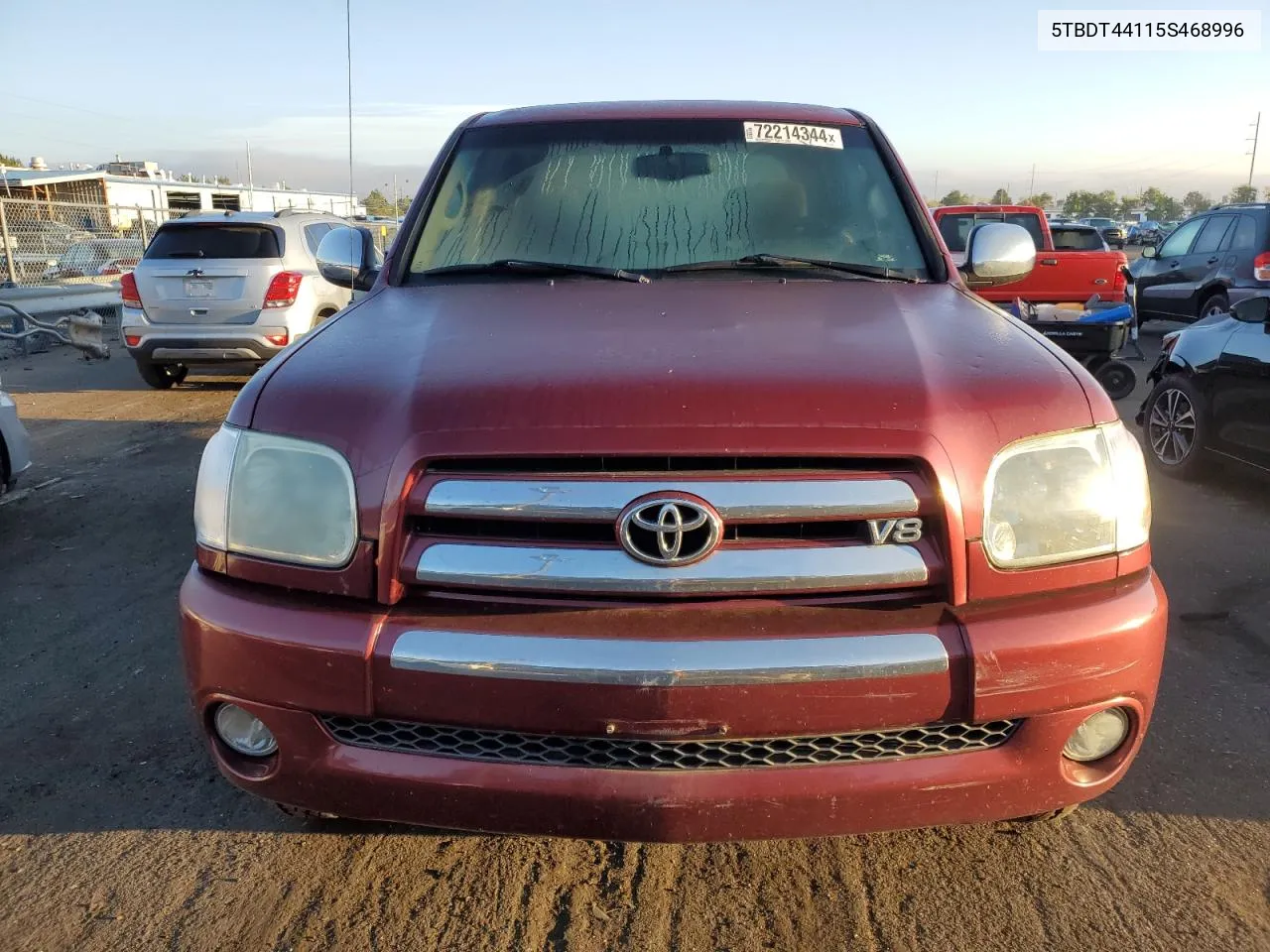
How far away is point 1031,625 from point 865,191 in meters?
1.85

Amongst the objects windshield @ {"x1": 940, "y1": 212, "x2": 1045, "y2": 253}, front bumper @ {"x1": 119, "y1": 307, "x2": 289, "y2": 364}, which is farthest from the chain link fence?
windshield @ {"x1": 940, "y1": 212, "x2": 1045, "y2": 253}

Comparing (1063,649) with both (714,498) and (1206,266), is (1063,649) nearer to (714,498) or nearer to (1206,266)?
(714,498)

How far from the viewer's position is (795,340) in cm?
226

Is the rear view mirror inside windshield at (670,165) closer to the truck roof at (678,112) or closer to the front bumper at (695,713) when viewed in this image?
the truck roof at (678,112)

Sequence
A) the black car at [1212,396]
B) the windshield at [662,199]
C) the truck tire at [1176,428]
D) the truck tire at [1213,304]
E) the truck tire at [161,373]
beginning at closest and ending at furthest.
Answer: the windshield at [662,199] → the black car at [1212,396] → the truck tire at [1176,428] → the truck tire at [161,373] → the truck tire at [1213,304]

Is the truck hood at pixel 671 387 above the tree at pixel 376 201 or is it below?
above

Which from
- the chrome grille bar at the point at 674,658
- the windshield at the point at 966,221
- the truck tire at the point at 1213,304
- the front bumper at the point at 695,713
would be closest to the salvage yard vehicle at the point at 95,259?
the windshield at the point at 966,221

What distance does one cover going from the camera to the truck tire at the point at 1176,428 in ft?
19.9

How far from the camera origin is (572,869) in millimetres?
2436

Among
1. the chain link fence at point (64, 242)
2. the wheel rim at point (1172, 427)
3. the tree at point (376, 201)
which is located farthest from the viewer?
the tree at point (376, 201)

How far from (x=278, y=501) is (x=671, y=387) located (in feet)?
2.83

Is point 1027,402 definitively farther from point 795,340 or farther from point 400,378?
point 400,378

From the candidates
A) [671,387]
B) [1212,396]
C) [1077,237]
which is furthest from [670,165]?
[1077,237]

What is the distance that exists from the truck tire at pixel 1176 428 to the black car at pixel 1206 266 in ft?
20.0
